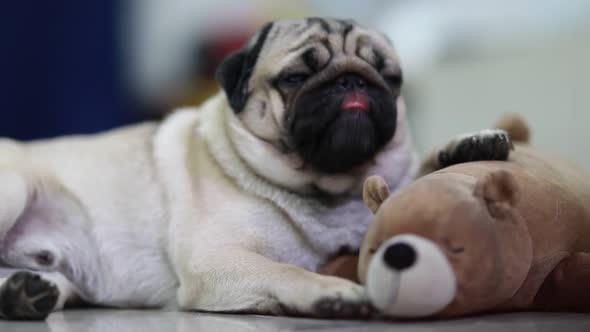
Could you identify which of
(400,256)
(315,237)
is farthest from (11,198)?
(400,256)

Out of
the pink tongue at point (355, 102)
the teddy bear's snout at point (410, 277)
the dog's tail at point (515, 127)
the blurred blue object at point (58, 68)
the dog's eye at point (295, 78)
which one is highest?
the dog's eye at point (295, 78)

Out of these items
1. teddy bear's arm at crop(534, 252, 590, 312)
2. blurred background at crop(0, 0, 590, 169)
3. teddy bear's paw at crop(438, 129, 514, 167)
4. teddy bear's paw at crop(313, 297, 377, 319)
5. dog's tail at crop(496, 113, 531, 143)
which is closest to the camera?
teddy bear's paw at crop(313, 297, 377, 319)

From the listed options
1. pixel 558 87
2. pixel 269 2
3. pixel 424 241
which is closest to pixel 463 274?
pixel 424 241

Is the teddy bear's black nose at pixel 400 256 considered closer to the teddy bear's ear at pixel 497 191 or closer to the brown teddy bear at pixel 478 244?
the brown teddy bear at pixel 478 244

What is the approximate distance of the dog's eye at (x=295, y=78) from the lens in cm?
160

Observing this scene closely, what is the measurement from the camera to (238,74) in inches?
68.2

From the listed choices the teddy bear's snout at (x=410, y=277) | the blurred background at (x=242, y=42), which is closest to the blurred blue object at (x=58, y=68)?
the blurred background at (x=242, y=42)

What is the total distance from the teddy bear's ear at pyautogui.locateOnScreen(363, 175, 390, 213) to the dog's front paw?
658 mm

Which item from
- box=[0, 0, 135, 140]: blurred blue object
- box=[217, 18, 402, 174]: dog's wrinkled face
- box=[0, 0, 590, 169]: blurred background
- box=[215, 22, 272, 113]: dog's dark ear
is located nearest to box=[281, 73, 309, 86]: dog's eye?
box=[217, 18, 402, 174]: dog's wrinkled face

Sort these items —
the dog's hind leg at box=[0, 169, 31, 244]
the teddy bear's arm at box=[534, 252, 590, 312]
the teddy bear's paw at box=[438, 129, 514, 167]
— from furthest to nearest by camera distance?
the dog's hind leg at box=[0, 169, 31, 244] < the teddy bear's paw at box=[438, 129, 514, 167] < the teddy bear's arm at box=[534, 252, 590, 312]

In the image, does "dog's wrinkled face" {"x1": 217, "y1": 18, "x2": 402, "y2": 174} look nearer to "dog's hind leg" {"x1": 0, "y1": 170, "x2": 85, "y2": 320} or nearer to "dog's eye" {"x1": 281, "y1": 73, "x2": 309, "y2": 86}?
"dog's eye" {"x1": 281, "y1": 73, "x2": 309, "y2": 86}

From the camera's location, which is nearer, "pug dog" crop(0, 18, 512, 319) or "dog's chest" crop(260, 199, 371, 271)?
"pug dog" crop(0, 18, 512, 319)

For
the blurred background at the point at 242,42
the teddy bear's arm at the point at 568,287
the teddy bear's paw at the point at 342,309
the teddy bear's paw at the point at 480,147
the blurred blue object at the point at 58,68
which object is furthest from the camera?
the blurred blue object at the point at 58,68

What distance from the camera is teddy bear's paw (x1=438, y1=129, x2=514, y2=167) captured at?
1.47m
